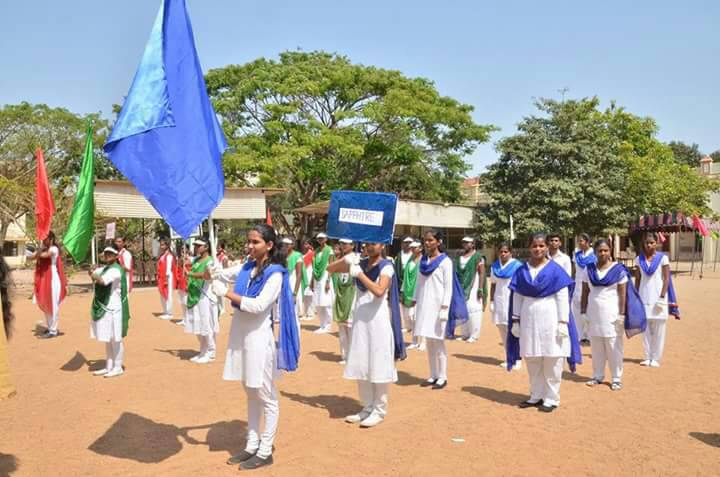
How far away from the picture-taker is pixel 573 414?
6.66 meters

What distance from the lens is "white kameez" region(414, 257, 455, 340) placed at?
7535mm

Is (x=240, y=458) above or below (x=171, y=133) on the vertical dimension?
below

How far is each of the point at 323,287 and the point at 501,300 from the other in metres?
4.02

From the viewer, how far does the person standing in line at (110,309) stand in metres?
8.39

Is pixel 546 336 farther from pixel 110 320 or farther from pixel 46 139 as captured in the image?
pixel 46 139

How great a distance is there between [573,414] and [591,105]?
26.5 meters

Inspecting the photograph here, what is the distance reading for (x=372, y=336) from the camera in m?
6.20

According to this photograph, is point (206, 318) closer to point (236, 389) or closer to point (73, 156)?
point (236, 389)

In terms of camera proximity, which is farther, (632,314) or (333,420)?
(632,314)

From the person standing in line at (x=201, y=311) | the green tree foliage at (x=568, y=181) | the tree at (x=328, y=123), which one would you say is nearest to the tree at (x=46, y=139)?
the tree at (x=328, y=123)

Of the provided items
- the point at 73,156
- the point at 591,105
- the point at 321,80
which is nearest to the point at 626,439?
the point at 321,80

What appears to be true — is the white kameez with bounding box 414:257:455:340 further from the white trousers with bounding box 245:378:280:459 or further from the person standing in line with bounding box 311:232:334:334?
the person standing in line with bounding box 311:232:334:334

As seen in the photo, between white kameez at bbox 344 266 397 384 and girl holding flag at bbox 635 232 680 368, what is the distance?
16.2 ft

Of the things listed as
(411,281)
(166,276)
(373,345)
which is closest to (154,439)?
(373,345)
